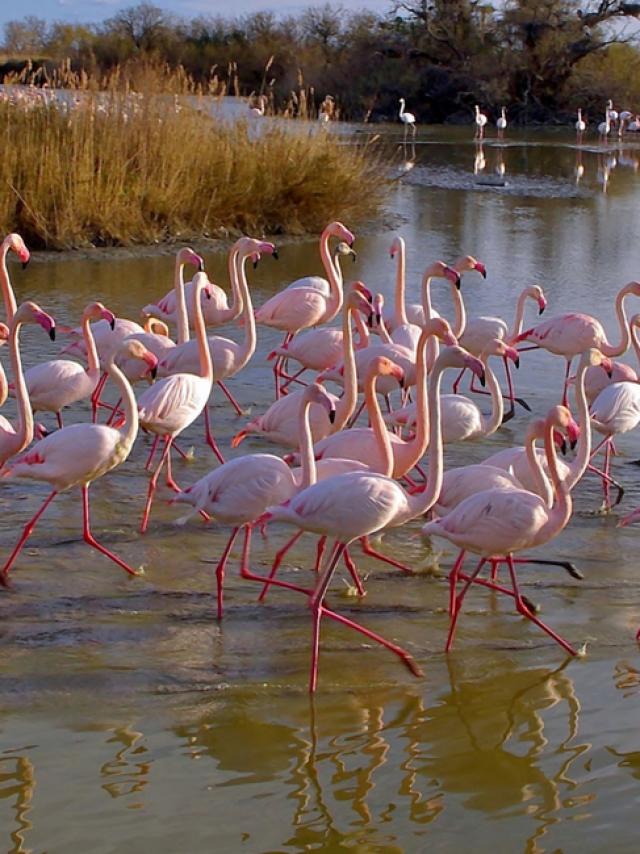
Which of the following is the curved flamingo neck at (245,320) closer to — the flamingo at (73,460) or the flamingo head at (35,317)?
the flamingo head at (35,317)

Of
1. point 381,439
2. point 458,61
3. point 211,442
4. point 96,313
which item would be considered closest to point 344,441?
point 381,439

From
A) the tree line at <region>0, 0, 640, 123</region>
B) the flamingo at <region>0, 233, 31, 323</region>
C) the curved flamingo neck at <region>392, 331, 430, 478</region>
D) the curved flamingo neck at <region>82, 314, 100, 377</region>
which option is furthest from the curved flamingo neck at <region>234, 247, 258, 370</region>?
the tree line at <region>0, 0, 640, 123</region>

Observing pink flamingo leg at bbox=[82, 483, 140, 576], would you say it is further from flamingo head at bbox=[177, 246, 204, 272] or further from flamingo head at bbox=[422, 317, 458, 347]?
flamingo head at bbox=[177, 246, 204, 272]

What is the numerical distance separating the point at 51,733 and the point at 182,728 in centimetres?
42

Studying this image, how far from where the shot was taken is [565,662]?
4641mm

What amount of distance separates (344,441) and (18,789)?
7.82 feet

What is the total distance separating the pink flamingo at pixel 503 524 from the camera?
466cm

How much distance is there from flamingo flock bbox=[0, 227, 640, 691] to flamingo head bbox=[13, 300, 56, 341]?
10 millimetres

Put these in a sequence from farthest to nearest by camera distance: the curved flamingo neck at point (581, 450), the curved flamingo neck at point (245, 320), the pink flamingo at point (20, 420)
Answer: the curved flamingo neck at point (245, 320)
the pink flamingo at point (20, 420)
the curved flamingo neck at point (581, 450)

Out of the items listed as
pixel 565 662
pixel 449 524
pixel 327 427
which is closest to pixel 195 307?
pixel 327 427

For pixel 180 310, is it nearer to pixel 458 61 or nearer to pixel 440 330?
pixel 440 330

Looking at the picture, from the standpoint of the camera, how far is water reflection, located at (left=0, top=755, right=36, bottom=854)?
3.37 metres

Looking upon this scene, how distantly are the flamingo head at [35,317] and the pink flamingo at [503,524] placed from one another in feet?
6.72

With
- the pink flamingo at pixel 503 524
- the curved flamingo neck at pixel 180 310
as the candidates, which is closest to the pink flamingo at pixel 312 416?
the pink flamingo at pixel 503 524
